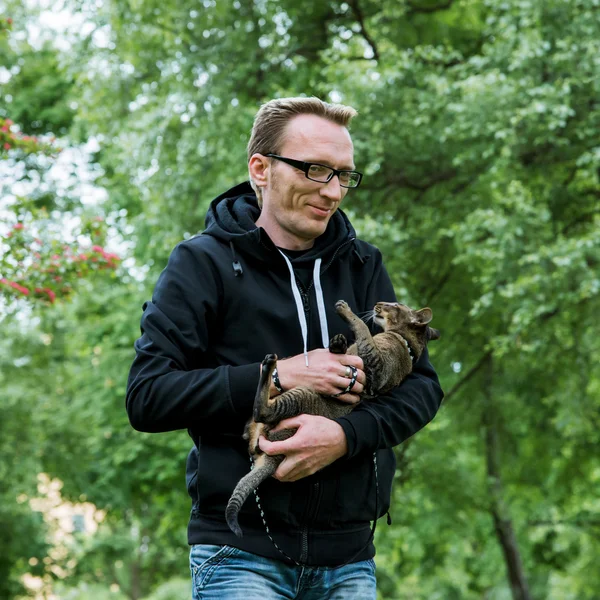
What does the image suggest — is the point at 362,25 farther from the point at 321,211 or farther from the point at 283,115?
the point at 321,211

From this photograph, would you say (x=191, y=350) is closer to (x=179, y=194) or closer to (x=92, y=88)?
(x=179, y=194)

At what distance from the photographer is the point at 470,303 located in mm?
15812

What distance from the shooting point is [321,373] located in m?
3.19

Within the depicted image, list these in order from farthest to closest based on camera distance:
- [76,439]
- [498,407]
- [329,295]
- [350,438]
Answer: [76,439], [498,407], [329,295], [350,438]

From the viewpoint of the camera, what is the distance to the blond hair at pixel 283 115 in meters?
3.47

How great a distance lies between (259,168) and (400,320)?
2.56ft

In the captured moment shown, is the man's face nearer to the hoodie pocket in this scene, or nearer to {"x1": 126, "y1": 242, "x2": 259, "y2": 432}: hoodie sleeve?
{"x1": 126, "y1": 242, "x2": 259, "y2": 432}: hoodie sleeve

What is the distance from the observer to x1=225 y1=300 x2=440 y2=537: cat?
3.08 m

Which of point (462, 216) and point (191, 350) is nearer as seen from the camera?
point (191, 350)

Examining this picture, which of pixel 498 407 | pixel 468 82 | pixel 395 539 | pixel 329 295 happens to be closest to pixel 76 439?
pixel 395 539

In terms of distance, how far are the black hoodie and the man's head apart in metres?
0.12

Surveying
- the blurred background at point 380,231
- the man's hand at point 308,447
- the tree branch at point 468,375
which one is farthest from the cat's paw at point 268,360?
the tree branch at point 468,375

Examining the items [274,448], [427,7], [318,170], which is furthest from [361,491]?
[427,7]

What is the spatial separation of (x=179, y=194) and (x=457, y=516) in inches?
311
